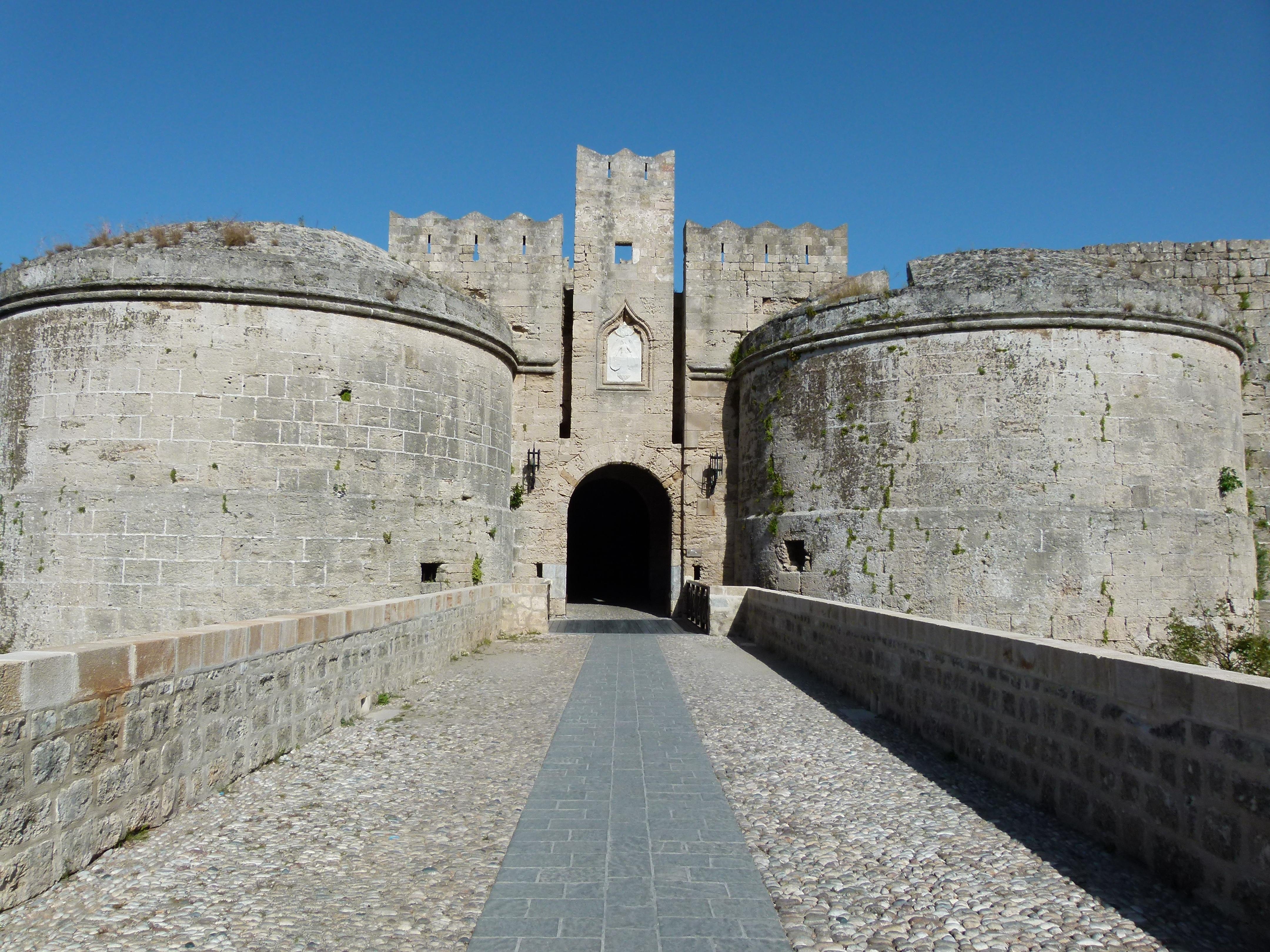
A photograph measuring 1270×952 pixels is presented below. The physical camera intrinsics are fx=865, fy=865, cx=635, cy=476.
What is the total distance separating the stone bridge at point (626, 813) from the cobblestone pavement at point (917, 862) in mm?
18

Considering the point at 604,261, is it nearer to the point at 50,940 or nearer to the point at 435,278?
the point at 435,278

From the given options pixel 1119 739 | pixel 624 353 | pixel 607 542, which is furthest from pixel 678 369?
pixel 1119 739

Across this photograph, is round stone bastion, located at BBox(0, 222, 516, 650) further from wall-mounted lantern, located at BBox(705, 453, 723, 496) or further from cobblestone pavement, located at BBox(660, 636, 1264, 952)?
cobblestone pavement, located at BBox(660, 636, 1264, 952)

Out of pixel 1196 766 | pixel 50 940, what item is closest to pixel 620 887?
pixel 50 940

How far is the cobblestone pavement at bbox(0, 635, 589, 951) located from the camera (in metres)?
3.17

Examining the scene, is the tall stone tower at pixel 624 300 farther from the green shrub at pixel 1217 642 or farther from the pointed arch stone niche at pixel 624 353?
the green shrub at pixel 1217 642

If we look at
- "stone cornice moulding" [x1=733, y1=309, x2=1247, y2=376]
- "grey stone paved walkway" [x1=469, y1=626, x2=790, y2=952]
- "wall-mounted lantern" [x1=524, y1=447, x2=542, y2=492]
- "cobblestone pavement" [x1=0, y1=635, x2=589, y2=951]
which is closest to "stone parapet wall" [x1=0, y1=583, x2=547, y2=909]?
"cobblestone pavement" [x1=0, y1=635, x2=589, y2=951]

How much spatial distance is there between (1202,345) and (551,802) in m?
12.2

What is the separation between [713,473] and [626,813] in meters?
12.2

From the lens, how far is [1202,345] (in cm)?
1252

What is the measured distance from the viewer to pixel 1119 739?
4.02 m

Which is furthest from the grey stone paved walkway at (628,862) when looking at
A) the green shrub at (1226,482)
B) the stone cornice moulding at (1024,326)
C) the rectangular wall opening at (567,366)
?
the rectangular wall opening at (567,366)

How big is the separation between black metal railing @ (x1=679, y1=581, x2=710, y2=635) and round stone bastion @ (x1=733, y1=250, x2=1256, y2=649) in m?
1.79

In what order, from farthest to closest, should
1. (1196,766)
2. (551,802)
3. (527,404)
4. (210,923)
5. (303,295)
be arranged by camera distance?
1. (527,404)
2. (303,295)
3. (551,802)
4. (1196,766)
5. (210,923)
